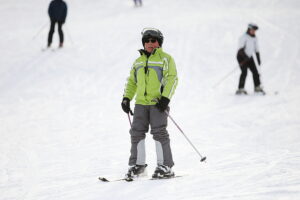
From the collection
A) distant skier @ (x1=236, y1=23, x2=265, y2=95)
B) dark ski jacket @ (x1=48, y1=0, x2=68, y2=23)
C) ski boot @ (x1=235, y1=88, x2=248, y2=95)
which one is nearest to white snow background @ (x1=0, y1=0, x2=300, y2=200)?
ski boot @ (x1=235, y1=88, x2=248, y2=95)

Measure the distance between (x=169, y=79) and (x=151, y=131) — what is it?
62 centimetres

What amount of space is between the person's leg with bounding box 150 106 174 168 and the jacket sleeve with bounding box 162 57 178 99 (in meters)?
0.22

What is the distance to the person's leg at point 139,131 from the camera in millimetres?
4371

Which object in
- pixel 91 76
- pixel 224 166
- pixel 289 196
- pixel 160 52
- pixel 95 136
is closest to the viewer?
pixel 289 196

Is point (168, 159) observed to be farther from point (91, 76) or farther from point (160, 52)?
point (91, 76)

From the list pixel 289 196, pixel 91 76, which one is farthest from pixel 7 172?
pixel 91 76

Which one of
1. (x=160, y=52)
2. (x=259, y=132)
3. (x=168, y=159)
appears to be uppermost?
(x=160, y=52)

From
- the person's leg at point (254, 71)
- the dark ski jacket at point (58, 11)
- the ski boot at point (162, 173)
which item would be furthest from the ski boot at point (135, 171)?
the dark ski jacket at point (58, 11)

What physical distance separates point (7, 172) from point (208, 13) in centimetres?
1646

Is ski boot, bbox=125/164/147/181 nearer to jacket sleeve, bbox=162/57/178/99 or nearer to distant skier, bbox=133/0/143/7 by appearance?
jacket sleeve, bbox=162/57/178/99

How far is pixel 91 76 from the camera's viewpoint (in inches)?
456

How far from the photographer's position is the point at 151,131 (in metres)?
4.41

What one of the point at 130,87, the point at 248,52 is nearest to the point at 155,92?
the point at 130,87

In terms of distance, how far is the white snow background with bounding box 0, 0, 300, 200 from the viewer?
13.9ft
